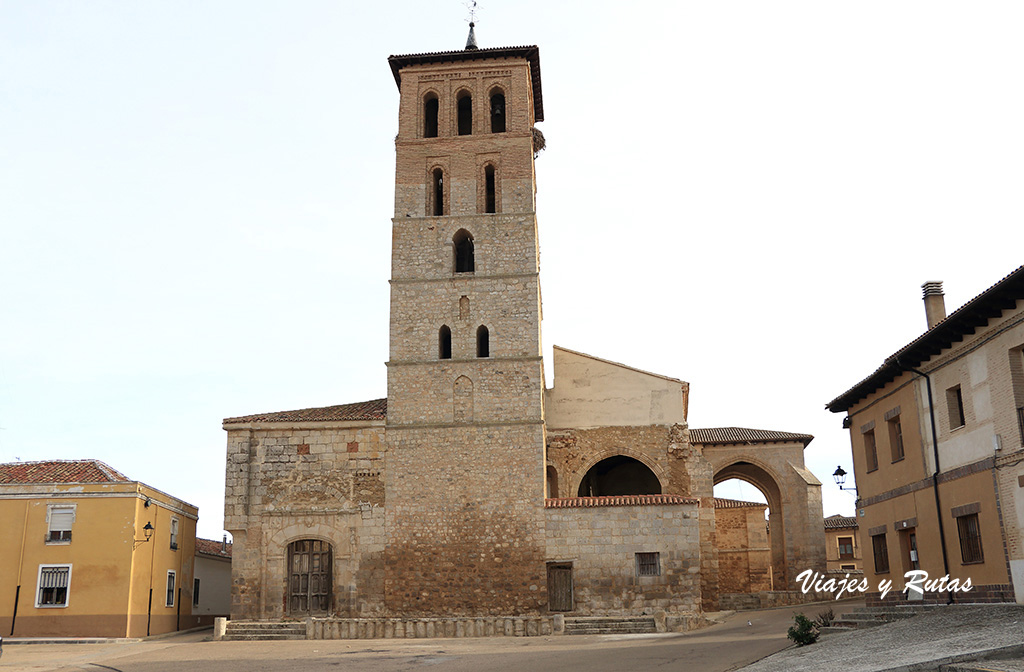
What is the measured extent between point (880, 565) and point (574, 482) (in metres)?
10.0

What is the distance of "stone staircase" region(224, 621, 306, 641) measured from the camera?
21531 mm

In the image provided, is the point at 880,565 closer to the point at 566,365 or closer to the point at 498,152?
the point at 566,365

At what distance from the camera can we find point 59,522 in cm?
2392

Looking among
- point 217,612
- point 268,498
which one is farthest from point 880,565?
point 217,612

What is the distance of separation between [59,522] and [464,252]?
1357 centimetres

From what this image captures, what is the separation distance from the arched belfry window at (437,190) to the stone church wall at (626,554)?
995 centimetres

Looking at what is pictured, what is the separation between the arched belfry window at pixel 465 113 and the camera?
29.4m

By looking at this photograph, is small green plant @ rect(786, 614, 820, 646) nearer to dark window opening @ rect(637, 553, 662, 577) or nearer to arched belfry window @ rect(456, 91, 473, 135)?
dark window opening @ rect(637, 553, 662, 577)

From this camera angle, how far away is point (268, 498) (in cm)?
2408

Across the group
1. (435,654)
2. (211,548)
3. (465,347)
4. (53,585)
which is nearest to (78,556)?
(53,585)

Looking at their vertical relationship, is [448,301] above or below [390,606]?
above

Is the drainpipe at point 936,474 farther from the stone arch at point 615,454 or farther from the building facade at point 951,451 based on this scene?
the stone arch at point 615,454

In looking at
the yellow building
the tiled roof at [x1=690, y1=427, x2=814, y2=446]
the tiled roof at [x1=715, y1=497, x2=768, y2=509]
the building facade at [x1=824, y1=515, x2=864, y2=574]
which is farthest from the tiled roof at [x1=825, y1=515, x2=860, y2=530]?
the yellow building

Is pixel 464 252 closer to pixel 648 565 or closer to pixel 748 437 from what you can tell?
pixel 648 565
